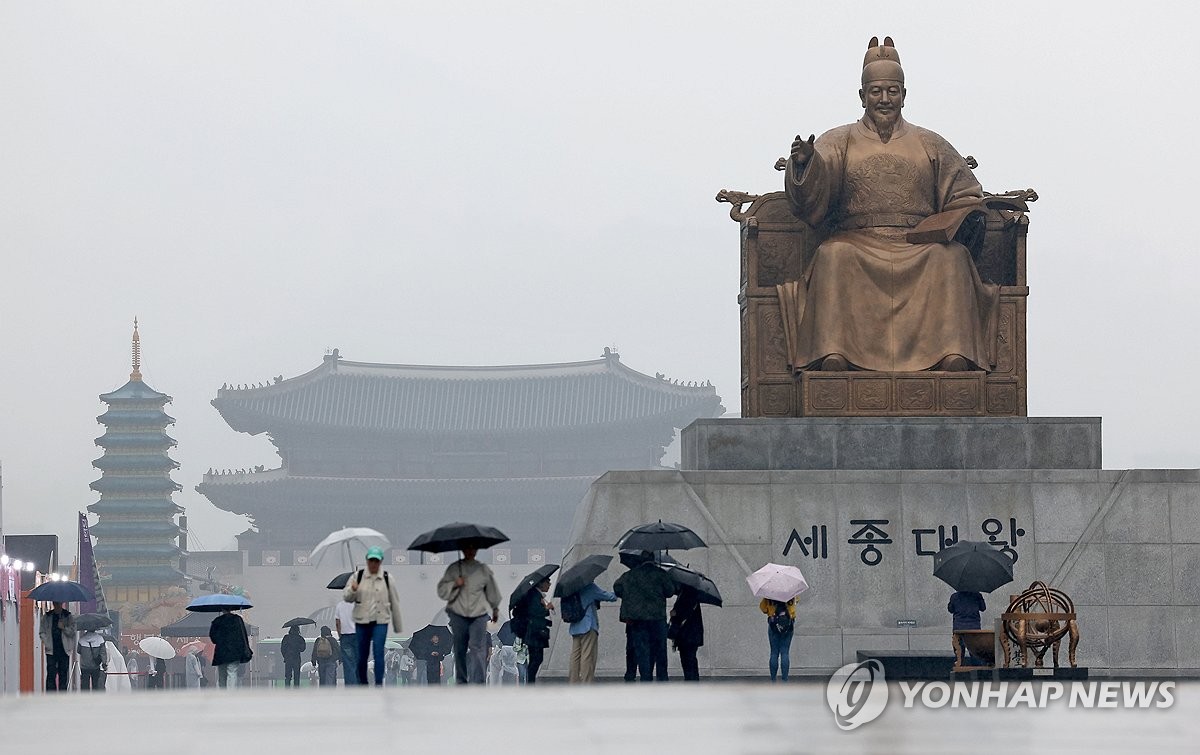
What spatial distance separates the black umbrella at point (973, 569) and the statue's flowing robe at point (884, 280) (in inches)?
104

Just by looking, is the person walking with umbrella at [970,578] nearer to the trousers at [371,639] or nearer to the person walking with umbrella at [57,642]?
the trousers at [371,639]

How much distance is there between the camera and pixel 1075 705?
838cm

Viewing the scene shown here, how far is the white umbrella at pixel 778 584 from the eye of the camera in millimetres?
11250

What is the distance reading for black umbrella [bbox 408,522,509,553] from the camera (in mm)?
10297

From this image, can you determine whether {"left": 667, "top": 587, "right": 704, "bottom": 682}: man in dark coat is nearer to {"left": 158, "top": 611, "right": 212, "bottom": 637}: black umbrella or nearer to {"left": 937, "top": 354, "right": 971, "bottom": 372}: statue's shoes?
{"left": 937, "top": 354, "right": 971, "bottom": 372}: statue's shoes

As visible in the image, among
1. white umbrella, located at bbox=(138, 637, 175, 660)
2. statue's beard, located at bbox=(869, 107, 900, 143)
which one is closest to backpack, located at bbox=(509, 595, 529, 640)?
statue's beard, located at bbox=(869, 107, 900, 143)

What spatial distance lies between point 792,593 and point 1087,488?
2.92 meters

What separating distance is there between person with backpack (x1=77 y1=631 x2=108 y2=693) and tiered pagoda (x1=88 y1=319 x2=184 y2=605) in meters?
38.5

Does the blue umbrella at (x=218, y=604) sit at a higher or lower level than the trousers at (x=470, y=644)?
higher

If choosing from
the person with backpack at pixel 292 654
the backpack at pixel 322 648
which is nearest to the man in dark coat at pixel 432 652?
the backpack at pixel 322 648

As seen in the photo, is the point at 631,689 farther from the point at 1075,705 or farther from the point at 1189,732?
the point at 1189,732

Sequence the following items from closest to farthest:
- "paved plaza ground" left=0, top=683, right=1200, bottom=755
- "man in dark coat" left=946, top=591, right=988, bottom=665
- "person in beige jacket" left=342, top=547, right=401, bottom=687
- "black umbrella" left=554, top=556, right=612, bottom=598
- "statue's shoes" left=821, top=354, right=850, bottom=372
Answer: "paved plaza ground" left=0, top=683, right=1200, bottom=755
"person in beige jacket" left=342, top=547, right=401, bottom=687
"black umbrella" left=554, top=556, right=612, bottom=598
"man in dark coat" left=946, top=591, right=988, bottom=665
"statue's shoes" left=821, top=354, right=850, bottom=372

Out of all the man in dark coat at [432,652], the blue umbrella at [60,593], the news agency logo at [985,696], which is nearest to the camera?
the news agency logo at [985,696]

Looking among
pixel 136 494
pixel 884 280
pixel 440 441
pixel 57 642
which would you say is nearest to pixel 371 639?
pixel 57 642
